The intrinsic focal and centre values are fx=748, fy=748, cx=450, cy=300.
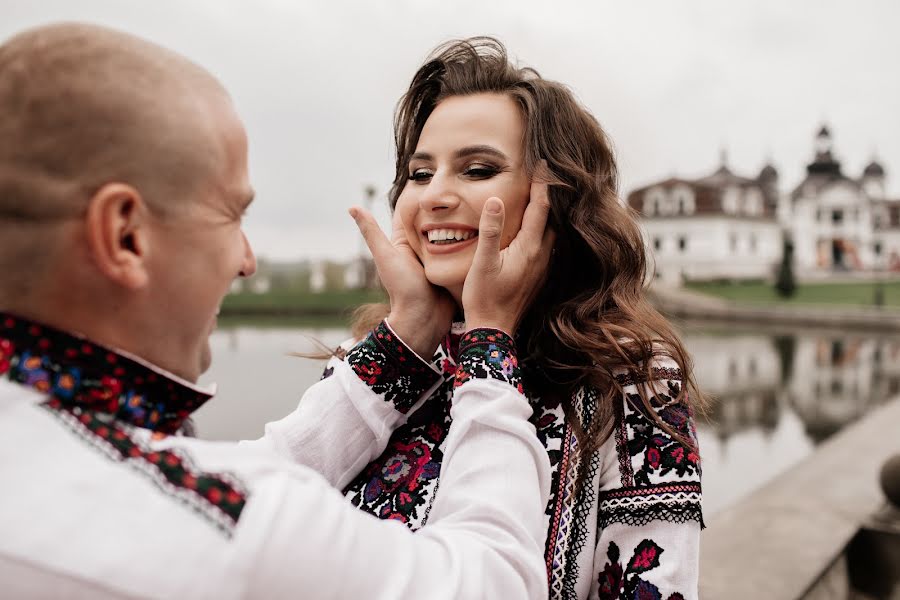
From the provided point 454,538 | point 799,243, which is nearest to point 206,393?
point 454,538

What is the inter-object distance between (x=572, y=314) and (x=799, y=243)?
63055mm

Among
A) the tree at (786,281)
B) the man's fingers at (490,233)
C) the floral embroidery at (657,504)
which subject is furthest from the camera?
the tree at (786,281)

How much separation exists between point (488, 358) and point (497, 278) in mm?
229

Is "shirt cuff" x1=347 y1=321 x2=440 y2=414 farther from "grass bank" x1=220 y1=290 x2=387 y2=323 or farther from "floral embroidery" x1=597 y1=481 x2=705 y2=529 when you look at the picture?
"grass bank" x1=220 y1=290 x2=387 y2=323

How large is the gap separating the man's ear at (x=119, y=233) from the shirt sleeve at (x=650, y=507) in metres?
1.22

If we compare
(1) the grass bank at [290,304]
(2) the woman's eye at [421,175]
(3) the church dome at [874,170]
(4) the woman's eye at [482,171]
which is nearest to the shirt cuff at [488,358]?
(4) the woman's eye at [482,171]

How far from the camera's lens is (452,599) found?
1.00 metres

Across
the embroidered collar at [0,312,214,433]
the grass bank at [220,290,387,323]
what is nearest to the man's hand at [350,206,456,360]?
the embroidered collar at [0,312,214,433]

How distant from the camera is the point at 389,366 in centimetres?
194

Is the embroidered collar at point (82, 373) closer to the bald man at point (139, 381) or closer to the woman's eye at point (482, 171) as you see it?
the bald man at point (139, 381)

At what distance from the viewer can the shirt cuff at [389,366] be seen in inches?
76.0

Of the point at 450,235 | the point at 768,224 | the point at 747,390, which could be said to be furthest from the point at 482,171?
the point at 768,224

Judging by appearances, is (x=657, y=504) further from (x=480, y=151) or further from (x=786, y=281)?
(x=786, y=281)

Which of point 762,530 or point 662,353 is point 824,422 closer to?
point 762,530
